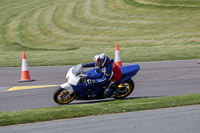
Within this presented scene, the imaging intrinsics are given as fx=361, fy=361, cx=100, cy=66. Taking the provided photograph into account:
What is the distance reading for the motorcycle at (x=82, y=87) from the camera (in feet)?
28.5

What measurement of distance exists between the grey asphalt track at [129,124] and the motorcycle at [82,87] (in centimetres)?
197

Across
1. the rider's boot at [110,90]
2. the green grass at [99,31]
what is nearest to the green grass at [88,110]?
the rider's boot at [110,90]

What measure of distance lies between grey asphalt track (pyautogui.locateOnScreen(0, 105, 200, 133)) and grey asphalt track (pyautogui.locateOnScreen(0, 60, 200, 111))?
88.5 inches

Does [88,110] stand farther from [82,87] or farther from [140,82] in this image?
[140,82]

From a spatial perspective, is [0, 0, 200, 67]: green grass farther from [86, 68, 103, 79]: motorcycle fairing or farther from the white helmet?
the white helmet

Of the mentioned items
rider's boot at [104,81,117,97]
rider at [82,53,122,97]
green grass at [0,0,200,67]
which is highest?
green grass at [0,0,200,67]

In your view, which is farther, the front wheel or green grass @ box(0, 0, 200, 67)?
green grass @ box(0, 0, 200, 67)

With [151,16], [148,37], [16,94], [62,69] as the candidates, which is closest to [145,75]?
[62,69]

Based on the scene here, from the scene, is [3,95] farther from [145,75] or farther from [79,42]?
[79,42]

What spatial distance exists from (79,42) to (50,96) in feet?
48.9

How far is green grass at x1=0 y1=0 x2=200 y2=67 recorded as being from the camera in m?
18.7

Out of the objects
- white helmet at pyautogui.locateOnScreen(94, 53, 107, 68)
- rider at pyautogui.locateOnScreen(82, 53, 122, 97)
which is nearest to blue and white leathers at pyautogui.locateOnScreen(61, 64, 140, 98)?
rider at pyautogui.locateOnScreen(82, 53, 122, 97)

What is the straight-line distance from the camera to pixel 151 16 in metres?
28.9

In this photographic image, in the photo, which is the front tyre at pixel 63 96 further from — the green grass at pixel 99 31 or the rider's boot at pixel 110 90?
the green grass at pixel 99 31
